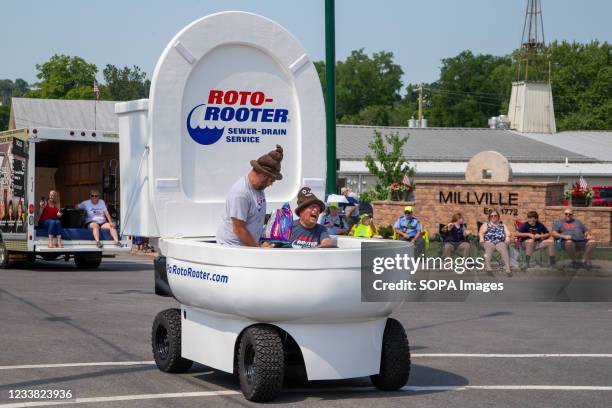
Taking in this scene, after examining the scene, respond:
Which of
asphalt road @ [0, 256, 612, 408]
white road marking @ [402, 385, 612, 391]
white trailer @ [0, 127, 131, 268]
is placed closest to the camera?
asphalt road @ [0, 256, 612, 408]

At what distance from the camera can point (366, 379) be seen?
9422mm

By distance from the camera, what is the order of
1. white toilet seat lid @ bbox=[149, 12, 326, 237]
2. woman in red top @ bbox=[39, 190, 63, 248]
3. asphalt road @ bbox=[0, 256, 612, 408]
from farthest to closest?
1. woman in red top @ bbox=[39, 190, 63, 248]
2. white toilet seat lid @ bbox=[149, 12, 326, 237]
3. asphalt road @ bbox=[0, 256, 612, 408]

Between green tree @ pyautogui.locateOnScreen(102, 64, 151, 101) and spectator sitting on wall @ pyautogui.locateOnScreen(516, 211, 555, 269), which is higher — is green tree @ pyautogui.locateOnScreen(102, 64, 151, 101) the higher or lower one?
the higher one

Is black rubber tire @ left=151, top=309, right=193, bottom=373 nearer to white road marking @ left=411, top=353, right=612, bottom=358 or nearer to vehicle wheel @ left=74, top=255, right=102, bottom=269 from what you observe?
white road marking @ left=411, top=353, right=612, bottom=358

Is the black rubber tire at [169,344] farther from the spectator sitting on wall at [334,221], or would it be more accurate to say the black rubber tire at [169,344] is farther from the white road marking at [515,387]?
the spectator sitting on wall at [334,221]

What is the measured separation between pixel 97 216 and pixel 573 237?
10.5 m

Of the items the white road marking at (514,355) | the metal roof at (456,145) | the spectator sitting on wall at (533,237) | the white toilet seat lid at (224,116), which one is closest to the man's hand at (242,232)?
the white toilet seat lid at (224,116)

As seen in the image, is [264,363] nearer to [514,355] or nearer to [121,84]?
[514,355]

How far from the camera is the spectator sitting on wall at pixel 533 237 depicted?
21141 millimetres

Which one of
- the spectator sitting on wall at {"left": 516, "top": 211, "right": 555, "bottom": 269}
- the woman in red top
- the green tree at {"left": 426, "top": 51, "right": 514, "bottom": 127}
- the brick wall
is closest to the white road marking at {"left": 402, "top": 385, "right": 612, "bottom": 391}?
the spectator sitting on wall at {"left": 516, "top": 211, "right": 555, "bottom": 269}

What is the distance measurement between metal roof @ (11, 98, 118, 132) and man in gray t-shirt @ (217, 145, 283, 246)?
60.5m

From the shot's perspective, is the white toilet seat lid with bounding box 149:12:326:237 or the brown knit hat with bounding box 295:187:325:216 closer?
the brown knit hat with bounding box 295:187:325:216

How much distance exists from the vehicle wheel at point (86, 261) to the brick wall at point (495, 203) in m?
12.5

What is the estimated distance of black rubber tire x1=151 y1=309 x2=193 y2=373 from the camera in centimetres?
943
